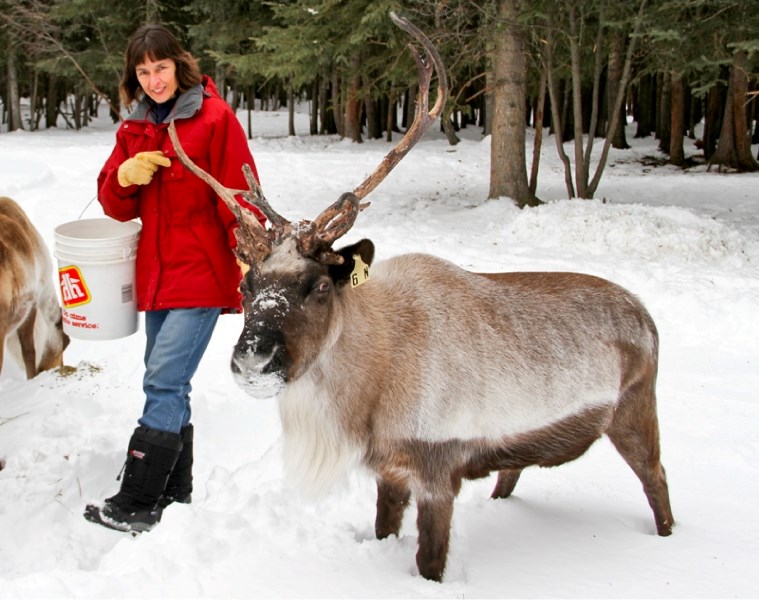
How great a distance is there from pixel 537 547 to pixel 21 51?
29.8m

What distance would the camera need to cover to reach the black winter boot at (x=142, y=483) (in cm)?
365

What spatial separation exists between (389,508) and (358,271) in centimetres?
121

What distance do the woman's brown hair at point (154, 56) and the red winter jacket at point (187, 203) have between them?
7 centimetres

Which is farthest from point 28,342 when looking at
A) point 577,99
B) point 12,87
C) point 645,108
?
point 12,87

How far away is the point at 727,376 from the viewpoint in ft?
19.1

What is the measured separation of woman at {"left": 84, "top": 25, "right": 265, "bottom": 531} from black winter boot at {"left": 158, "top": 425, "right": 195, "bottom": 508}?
0.19 m

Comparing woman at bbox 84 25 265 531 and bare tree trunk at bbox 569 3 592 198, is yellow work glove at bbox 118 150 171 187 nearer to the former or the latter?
woman at bbox 84 25 265 531

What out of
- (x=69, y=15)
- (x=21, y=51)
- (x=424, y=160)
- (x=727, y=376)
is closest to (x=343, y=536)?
(x=727, y=376)

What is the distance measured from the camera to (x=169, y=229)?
12.0ft

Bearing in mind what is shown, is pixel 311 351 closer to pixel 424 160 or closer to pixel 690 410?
pixel 690 410

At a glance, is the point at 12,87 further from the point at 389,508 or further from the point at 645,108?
the point at 389,508

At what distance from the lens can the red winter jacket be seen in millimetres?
3588

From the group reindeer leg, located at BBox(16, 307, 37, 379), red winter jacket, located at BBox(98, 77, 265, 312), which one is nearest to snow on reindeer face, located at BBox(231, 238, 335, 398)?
red winter jacket, located at BBox(98, 77, 265, 312)

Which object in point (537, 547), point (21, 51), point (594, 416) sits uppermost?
point (21, 51)
